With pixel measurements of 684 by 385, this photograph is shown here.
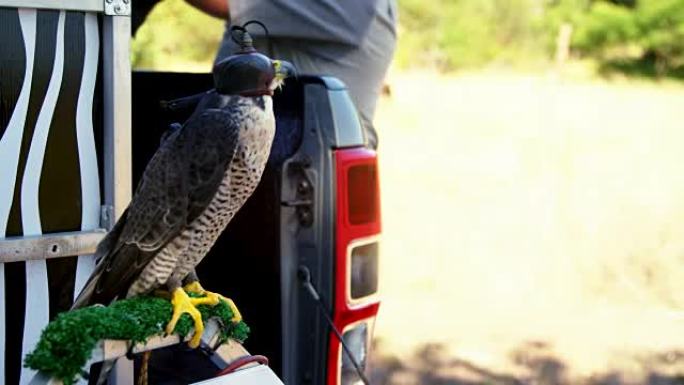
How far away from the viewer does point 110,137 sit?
2.79 meters

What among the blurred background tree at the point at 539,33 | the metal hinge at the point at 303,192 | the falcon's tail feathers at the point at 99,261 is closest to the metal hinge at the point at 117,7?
the falcon's tail feathers at the point at 99,261

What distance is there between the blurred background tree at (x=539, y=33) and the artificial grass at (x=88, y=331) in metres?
26.9

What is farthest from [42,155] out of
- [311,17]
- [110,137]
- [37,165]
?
[311,17]

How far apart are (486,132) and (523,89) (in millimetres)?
7304

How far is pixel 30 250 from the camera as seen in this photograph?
2.67 meters

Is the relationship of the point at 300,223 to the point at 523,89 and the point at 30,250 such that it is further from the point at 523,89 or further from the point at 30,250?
the point at 523,89

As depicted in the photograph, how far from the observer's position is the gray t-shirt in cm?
411

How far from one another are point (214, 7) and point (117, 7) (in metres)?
1.86

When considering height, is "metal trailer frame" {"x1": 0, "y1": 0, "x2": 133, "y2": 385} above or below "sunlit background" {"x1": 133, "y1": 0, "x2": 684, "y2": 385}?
above

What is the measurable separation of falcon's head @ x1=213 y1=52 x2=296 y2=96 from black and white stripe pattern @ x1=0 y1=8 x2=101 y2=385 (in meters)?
0.62

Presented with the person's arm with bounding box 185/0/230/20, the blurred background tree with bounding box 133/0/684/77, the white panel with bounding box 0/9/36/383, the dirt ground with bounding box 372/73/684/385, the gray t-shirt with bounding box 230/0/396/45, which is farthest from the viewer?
the blurred background tree with bounding box 133/0/684/77

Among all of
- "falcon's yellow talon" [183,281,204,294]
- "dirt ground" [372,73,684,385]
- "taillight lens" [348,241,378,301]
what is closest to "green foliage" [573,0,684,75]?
"dirt ground" [372,73,684,385]

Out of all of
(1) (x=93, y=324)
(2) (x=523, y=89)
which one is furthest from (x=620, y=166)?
(1) (x=93, y=324)

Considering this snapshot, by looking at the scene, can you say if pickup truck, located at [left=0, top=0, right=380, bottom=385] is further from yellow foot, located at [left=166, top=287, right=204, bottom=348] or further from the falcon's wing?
yellow foot, located at [left=166, top=287, right=204, bottom=348]
